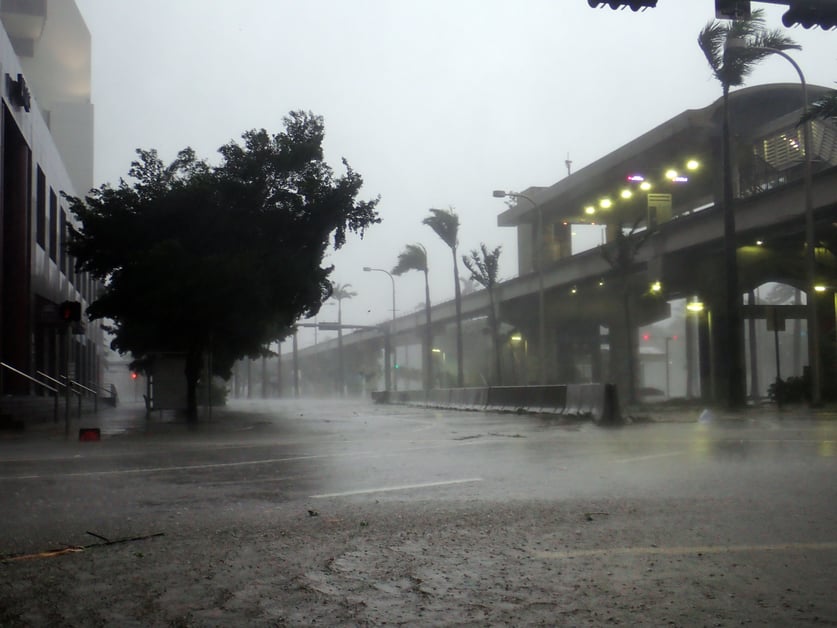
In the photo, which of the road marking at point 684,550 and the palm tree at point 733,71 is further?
the palm tree at point 733,71

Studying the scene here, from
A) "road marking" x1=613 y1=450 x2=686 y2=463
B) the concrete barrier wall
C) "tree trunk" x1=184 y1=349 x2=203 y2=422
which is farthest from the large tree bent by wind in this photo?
"road marking" x1=613 y1=450 x2=686 y2=463

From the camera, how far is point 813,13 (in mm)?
12117

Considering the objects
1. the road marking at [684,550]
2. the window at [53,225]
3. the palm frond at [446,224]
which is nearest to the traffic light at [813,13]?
the road marking at [684,550]

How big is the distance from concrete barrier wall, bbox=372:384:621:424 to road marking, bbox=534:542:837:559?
15535 millimetres

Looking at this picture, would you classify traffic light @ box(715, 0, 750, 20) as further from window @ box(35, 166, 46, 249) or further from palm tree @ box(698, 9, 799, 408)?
window @ box(35, 166, 46, 249)

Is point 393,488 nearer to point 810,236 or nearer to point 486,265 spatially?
point 810,236

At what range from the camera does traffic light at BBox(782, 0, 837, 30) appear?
12.1 metres

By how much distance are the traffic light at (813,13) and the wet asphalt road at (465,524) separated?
569 cm

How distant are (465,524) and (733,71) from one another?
2850cm

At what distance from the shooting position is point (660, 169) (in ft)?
167

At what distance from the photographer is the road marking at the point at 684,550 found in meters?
5.62

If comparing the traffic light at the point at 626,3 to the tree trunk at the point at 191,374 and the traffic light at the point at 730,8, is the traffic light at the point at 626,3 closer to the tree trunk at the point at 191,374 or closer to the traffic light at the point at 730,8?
the traffic light at the point at 730,8

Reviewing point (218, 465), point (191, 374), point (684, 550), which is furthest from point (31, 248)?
point (684, 550)

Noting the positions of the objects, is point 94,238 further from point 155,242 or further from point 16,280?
point 16,280
